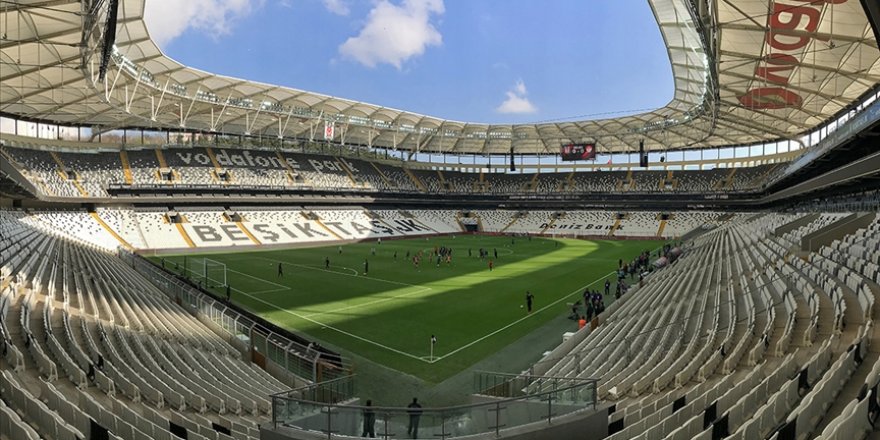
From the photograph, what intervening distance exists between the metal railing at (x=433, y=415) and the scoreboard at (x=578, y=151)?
4560 centimetres

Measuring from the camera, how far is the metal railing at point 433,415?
23.6 feet

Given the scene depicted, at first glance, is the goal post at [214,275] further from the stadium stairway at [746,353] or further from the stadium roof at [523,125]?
the stadium stairway at [746,353]

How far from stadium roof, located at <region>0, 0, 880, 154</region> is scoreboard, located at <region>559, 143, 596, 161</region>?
788 cm

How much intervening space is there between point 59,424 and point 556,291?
23894 millimetres

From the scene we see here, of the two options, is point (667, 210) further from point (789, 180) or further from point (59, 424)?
point (59, 424)

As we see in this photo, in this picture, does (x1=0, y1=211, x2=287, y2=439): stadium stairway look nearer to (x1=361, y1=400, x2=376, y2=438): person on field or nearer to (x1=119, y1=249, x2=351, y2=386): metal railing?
(x1=119, y1=249, x2=351, y2=386): metal railing

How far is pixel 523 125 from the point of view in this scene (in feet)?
211

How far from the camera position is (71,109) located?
44375 millimetres

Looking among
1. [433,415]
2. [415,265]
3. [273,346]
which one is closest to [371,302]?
[273,346]

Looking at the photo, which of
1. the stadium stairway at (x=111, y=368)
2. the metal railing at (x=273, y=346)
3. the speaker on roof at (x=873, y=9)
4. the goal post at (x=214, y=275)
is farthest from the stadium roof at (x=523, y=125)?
the metal railing at (x=273, y=346)

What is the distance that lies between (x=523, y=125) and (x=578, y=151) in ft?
45.5

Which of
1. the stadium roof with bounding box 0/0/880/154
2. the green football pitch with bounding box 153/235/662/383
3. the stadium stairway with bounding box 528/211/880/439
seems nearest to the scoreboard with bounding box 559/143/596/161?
the stadium roof with bounding box 0/0/880/154

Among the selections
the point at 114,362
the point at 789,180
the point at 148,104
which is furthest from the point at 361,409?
the point at 789,180

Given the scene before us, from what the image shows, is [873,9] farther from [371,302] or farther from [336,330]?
[371,302]
